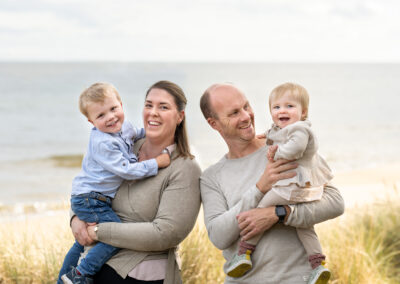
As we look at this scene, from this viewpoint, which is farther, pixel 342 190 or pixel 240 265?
pixel 342 190

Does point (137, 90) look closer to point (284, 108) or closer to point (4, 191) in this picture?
point (4, 191)

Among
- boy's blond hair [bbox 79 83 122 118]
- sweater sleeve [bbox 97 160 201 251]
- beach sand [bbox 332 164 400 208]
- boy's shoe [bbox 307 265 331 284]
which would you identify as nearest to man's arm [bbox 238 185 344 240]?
boy's shoe [bbox 307 265 331 284]

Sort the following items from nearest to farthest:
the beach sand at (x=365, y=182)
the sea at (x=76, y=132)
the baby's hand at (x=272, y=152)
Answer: the baby's hand at (x=272, y=152) < the beach sand at (x=365, y=182) < the sea at (x=76, y=132)

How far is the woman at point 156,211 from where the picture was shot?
2977 millimetres

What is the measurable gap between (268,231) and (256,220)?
0.17 m

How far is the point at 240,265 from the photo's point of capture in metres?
2.76

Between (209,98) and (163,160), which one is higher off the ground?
(209,98)

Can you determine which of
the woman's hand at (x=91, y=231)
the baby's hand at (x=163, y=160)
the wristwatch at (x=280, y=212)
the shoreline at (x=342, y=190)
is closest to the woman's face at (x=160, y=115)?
the baby's hand at (x=163, y=160)

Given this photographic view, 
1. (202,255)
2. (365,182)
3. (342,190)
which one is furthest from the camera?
(365,182)

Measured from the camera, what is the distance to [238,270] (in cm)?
280

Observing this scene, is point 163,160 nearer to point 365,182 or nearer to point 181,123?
point 181,123

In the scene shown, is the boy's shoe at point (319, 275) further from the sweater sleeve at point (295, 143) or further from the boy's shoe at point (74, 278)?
the boy's shoe at point (74, 278)

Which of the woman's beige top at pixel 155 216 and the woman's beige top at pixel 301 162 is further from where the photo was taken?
the woman's beige top at pixel 155 216

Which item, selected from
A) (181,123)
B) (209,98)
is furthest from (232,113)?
(181,123)
